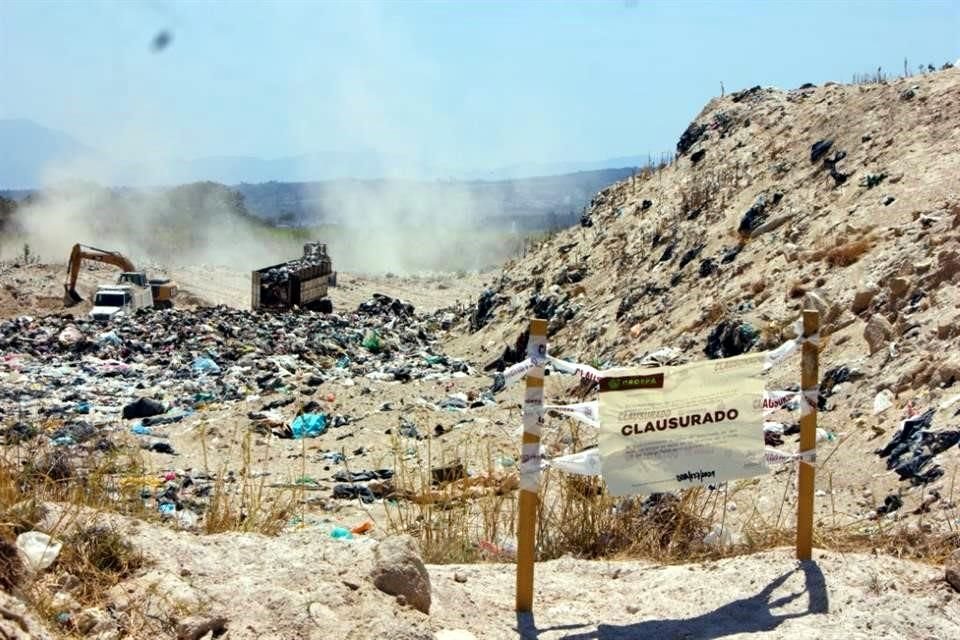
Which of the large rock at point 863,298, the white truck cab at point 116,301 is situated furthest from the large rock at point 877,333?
the white truck cab at point 116,301

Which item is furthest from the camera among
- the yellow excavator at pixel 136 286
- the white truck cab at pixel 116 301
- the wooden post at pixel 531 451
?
the yellow excavator at pixel 136 286

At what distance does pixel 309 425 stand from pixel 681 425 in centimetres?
857

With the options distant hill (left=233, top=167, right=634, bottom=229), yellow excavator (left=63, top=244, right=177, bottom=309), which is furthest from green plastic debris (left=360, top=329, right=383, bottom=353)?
Result: distant hill (left=233, top=167, right=634, bottom=229)

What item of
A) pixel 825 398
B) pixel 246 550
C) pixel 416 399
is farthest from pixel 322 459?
pixel 246 550

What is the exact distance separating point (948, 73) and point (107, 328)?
15990 mm

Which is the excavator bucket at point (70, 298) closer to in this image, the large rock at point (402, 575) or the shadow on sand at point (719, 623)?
the large rock at point (402, 575)

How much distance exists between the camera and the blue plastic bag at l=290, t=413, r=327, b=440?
12398mm

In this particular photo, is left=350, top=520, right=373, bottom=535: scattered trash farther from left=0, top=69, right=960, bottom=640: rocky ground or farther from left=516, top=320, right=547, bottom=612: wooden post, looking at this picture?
left=516, top=320, right=547, bottom=612: wooden post

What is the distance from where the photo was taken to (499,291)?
75.9 feet

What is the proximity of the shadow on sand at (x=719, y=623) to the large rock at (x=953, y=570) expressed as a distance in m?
0.52

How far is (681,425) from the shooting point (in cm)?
455

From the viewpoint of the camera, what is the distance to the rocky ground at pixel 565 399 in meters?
4.40

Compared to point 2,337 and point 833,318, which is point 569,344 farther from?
point 2,337

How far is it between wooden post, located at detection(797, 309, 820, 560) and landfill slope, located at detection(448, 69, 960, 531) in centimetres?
148
